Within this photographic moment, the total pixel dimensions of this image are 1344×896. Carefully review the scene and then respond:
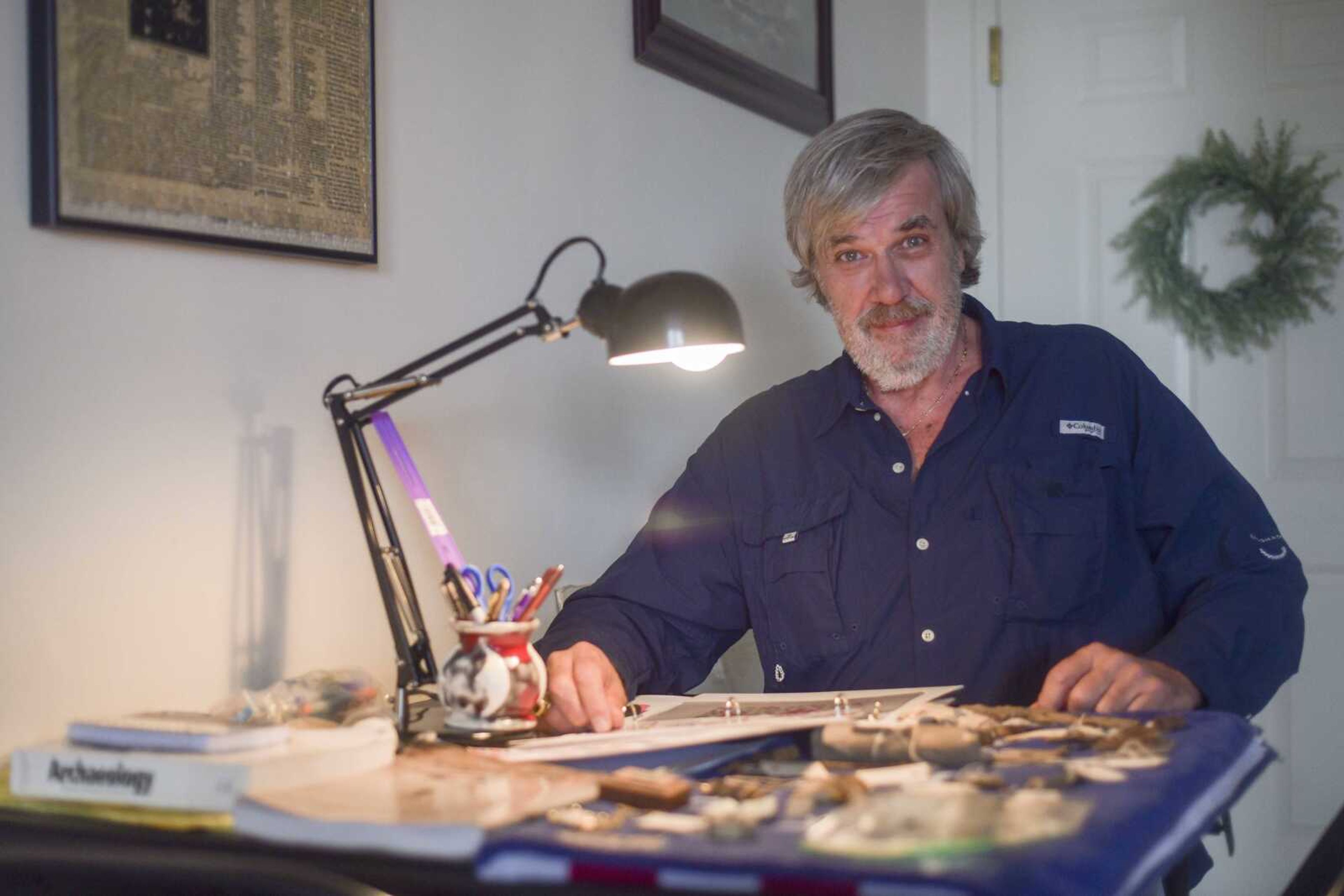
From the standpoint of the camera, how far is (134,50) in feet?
3.87

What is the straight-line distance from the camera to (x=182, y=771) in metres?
0.86

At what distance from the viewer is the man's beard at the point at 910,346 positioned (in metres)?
1.81

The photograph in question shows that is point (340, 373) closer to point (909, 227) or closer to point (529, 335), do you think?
point (529, 335)

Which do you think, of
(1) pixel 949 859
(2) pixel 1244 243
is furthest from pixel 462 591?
(2) pixel 1244 243

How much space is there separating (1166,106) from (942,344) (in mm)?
1502

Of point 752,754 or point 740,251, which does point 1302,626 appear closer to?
point 752,754

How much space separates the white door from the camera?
2789 mm

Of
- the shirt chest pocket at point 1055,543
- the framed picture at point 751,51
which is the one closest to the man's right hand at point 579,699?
the shirt chest pocket at point 1055,543

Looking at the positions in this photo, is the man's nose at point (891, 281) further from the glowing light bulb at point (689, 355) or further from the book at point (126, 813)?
the book at point (126, 813)

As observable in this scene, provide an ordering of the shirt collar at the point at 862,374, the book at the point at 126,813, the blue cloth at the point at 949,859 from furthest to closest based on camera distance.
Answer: the shirt collar at the point at 862,374
the book at the point at 126,813
the blue cloth at the point at 949,859

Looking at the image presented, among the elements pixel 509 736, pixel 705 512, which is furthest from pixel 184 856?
pixel 705 512

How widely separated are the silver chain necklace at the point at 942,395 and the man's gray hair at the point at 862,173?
0.54 feet

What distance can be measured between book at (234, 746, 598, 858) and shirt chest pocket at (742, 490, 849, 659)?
2.62ft

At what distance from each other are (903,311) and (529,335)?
27.2 inches
